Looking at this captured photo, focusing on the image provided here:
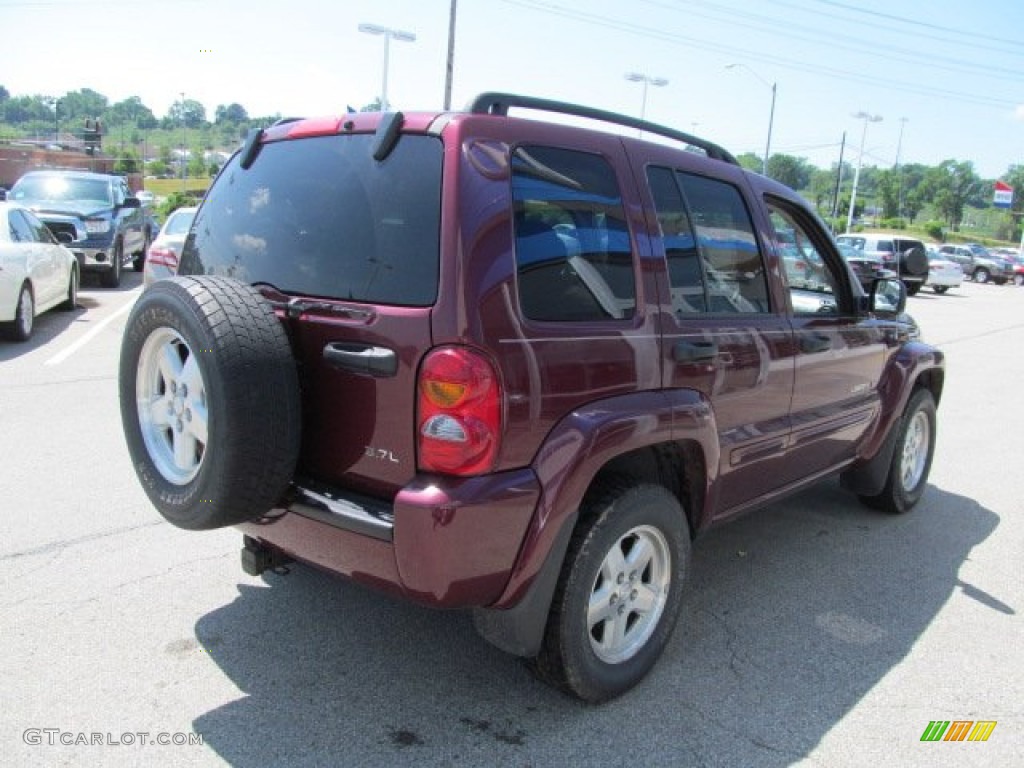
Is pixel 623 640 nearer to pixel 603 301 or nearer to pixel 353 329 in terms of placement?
pixel 603 301

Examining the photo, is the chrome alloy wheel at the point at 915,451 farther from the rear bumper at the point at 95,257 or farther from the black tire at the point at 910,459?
the rear bumper at the point at 95,257

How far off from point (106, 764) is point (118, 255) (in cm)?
1336

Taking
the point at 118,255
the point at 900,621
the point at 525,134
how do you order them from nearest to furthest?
the point at 525,134 → the point at 900,621 → the point at 118,255

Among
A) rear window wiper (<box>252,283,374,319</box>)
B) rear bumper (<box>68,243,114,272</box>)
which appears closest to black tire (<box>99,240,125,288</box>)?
rear bumper (<box>68,243,114,272</box>)

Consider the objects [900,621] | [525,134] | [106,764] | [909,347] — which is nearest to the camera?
[106,764]

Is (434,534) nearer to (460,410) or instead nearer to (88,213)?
(460,410)

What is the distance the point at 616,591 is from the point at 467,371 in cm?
106

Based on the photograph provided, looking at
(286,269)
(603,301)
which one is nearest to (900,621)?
(603,301)

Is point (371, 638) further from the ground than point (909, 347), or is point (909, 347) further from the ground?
point (909, 347)

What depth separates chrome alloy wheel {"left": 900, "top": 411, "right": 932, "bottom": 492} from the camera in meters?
5.02

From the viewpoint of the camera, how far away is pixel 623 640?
9.84 ft

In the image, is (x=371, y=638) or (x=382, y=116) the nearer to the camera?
(x=382, y=116)

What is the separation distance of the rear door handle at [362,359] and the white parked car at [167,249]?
16.1ft

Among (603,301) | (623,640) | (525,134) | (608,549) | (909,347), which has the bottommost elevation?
(623,640)
